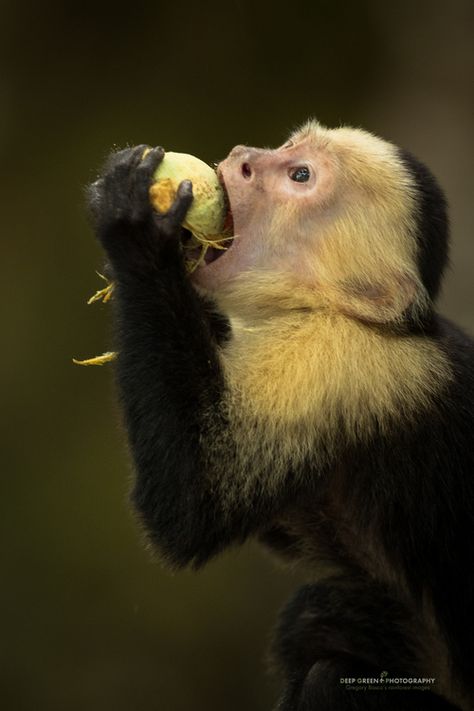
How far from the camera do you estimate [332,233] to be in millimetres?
3312

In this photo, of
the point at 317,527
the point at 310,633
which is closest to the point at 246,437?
the point at 317,527

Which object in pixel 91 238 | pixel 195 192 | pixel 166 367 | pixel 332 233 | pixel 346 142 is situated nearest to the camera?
pixel 166 367

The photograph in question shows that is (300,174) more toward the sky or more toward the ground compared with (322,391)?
more toward the sky

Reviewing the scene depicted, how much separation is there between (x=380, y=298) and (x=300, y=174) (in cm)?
50

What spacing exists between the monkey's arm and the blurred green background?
10.4 ft

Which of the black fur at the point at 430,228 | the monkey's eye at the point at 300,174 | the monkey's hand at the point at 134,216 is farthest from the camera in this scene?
the monkey's eye at the point at 300,174

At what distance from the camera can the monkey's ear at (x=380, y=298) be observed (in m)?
3.19

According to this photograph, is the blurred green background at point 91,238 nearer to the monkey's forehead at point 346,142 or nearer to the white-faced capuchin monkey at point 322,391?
the white-faced capuchin monkey at point 322,391

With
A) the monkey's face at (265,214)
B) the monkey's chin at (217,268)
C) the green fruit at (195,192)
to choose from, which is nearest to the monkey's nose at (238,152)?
the monkey's face at (265,214)

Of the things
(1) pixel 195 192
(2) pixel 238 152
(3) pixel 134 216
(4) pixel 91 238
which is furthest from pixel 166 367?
(4) pixel 91 238

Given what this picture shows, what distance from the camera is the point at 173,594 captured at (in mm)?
6191

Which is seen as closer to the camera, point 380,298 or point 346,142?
point 380,298

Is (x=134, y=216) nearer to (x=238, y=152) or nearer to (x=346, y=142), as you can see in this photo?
(x=238, y=152)

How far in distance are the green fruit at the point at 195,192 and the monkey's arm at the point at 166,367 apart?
36 millimetres
